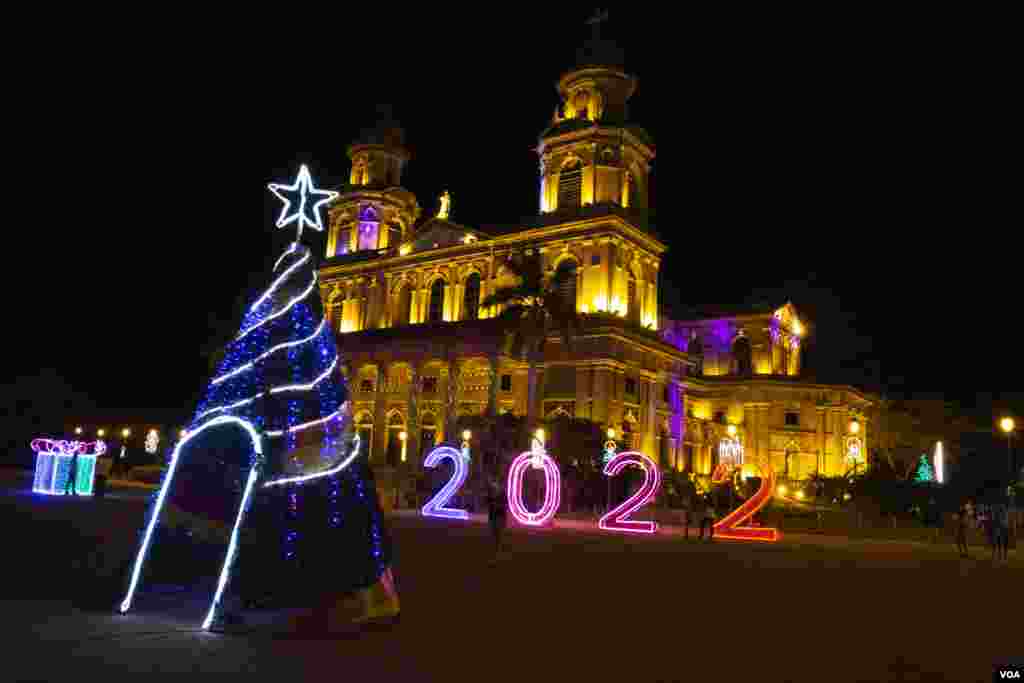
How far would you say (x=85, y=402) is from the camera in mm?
58000

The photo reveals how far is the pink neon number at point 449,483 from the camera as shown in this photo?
27.3 m

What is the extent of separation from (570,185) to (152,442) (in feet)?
113

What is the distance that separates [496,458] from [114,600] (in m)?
24.9

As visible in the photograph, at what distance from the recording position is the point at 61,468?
30641mm

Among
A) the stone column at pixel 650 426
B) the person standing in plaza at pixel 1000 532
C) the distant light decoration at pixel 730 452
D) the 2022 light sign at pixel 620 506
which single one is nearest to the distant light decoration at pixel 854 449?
the distant light decoration at pixel 730 452

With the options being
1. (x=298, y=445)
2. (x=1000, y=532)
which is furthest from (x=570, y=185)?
(x=298, y=445)

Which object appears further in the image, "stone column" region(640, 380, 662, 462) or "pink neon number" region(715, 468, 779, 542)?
"stone column" region(640, 380, 662, 462)

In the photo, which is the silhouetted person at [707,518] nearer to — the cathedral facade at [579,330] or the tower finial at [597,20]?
the cathedral facade at [579,330]

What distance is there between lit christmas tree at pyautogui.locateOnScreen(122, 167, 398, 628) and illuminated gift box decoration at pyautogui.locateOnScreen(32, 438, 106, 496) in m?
25.4

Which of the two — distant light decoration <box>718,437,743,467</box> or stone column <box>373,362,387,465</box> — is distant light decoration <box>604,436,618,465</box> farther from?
stone column <box>373,362,387,465</box>

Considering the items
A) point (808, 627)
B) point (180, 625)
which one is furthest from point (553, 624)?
point (180, 625)

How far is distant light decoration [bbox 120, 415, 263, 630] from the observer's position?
7820 millimetres

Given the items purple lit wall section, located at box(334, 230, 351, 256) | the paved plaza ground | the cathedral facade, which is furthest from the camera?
purple lit wall section, located at box(334, 230, 351, 256)

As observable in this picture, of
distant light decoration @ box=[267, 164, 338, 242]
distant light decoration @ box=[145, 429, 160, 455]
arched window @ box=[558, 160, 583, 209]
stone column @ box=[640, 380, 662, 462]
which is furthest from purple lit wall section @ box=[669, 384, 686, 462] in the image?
distant light decoration @ box=[267, 164, 338, 242]
